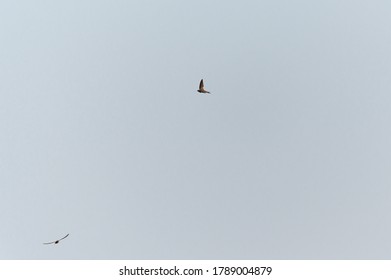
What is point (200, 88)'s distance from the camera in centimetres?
6900
